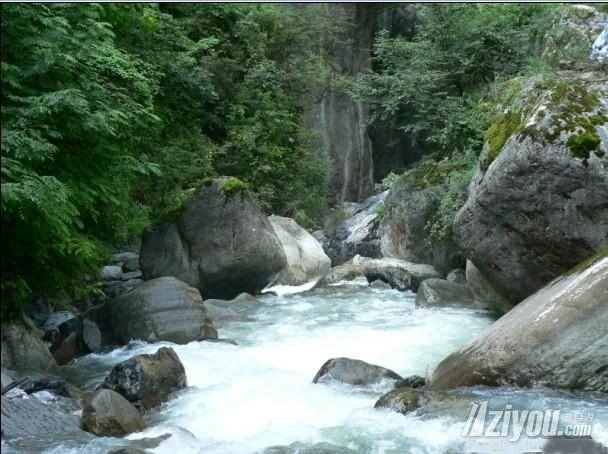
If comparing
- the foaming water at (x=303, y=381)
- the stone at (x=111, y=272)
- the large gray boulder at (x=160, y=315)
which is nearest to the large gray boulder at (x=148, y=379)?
the foaming water at (x=303, y=381)

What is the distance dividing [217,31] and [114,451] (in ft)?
51.3

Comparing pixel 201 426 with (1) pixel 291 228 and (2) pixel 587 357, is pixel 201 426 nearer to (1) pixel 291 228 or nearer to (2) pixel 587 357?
(2) pixel 587 357

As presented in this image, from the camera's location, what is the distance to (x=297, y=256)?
15.7 metres

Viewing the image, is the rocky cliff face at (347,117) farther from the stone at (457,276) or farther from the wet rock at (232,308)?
the wet rock at (232,308)

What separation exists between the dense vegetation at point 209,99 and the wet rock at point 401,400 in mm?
3167

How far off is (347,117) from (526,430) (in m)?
19.1

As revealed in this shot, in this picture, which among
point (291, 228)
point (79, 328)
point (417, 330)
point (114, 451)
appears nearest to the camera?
point (114, 451)

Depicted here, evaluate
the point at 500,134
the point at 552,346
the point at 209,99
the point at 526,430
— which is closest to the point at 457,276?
the point at 500,134

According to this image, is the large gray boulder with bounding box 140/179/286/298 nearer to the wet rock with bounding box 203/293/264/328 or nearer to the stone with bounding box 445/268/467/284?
the wet rock with bounding box 203/293/264/328

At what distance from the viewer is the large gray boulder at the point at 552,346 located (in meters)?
6.61

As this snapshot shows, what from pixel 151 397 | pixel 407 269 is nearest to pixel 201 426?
pixel 151 397

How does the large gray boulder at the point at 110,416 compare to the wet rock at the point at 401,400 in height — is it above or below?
above

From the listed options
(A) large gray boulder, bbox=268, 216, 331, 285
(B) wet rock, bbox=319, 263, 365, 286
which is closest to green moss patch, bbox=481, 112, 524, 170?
(B) wet rock, bbox=319, 263, 365, 286

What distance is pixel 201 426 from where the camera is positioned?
6305mm
